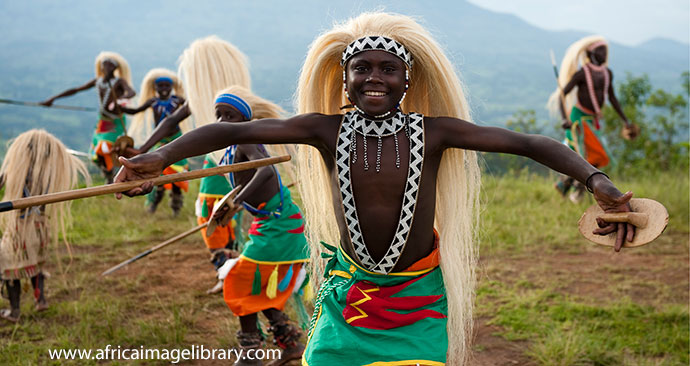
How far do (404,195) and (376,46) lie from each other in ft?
1.79

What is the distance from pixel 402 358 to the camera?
2.36m

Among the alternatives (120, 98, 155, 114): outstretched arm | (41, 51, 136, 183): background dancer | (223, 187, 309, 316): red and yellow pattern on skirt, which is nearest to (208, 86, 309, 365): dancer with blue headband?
(223, 187, 309, 316): red and yellow pattern on skirt

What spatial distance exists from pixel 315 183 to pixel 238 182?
1.24 metres

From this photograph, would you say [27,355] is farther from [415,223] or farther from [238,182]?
[415,223]

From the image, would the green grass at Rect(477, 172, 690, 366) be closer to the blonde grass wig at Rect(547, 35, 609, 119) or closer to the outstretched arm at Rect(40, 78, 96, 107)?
the blonde grass wig at Rect(547, 35, 609, 119)

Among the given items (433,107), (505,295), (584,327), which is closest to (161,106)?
(505,295)

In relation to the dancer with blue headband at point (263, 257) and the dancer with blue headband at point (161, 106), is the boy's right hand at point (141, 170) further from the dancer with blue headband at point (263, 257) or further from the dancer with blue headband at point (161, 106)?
the dancer with blue headband at point (161, 106)

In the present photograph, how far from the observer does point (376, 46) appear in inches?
95.9

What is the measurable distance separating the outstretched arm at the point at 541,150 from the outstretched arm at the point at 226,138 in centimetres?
43

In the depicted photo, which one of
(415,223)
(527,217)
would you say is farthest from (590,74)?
(415,223)

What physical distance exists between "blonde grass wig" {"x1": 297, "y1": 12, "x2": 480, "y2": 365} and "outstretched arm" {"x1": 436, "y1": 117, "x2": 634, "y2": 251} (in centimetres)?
24

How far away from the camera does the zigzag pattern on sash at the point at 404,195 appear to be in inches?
94.7

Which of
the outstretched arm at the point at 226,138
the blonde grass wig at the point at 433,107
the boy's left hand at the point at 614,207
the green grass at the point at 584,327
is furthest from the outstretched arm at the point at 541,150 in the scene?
the green grass at the point at 584,327

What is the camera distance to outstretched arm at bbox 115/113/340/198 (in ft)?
6.63
